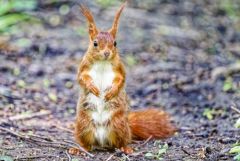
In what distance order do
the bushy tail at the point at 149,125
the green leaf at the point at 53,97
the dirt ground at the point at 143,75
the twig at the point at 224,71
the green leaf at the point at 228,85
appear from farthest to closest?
the twig at the point at 224,71
the green leaf at the point at 228,85
the green leaf at the point at 53,97
the bushy tail at the point at 149,125
the dirt ground at the point at 143,75

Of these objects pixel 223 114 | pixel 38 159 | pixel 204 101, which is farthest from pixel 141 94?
pixel 38 159

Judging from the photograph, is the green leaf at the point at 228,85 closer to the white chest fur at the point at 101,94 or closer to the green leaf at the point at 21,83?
the green leaf at the point at 21,83

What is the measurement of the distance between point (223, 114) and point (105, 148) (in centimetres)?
175

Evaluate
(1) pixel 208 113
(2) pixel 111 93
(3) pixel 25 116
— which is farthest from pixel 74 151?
(1) pixel 208 113

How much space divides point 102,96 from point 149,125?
74cm

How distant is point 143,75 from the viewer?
26.1 ft

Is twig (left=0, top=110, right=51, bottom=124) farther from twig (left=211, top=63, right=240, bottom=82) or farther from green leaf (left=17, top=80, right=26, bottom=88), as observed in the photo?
twig (left=211, top=63, right=240, bottom=82)

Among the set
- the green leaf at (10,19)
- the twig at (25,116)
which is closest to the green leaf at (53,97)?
the twig at (25,116)

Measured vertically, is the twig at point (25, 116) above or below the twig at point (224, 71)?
below

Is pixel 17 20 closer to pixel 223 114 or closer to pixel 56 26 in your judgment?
pixel 56 26

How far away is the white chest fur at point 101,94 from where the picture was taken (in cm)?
484

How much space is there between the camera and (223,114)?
251 inches

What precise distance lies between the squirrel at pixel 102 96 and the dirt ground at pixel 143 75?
0.15 m

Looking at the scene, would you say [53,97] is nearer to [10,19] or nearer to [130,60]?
[130,60]
